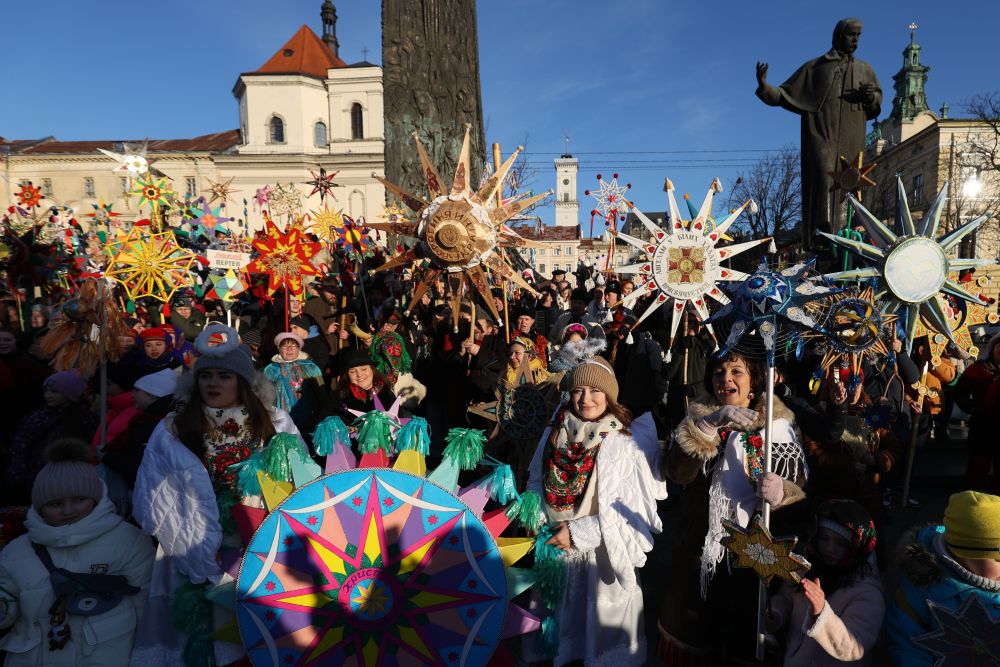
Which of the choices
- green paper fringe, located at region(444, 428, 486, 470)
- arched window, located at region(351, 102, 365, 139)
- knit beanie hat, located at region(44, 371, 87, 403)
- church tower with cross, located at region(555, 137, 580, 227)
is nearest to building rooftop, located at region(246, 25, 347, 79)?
arched window, located at region(351, 102, 365, 139)

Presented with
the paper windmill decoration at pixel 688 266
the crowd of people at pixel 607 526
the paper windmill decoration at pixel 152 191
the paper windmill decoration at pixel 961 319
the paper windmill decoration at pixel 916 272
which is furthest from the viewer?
the paper windmill decoration at pixel 152 191

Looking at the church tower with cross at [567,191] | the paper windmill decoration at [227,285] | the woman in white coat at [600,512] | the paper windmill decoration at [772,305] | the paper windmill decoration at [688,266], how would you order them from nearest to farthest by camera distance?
the paper windmill decoration at [772,305], the woman in white coat at [600,512], the paper windmill decoration at [688,266], the paper windmill decoration at [227,285], the church tower with cross at [567,191]

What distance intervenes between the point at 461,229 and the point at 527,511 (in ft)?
9.75

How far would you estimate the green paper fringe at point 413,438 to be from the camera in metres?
2.56

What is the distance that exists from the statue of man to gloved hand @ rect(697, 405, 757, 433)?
17.4 feet

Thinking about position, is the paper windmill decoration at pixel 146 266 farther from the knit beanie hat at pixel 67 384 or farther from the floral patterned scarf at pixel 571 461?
the floral patterned scarf at pixel 571 461

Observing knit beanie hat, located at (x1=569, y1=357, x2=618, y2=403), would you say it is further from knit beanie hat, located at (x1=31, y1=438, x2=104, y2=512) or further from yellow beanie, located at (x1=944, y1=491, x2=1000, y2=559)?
knit beanie hat, located at (x1=31, y1=438, x2=104, y2=512)

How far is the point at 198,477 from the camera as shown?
2.63m

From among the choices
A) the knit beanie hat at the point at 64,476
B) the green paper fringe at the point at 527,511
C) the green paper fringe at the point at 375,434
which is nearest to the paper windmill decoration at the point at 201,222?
the knit beanie hat at the point at 64,476

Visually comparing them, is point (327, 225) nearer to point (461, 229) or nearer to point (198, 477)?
point (461, 229)

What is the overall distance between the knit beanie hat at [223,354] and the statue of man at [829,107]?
667 cm

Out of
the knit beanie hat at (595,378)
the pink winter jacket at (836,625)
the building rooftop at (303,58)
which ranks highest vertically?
the building rooftop at (303,58)

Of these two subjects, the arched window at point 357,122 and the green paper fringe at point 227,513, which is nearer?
the green paper fringe at point 227,513

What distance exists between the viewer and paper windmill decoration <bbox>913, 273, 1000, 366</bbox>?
13.0 ft
